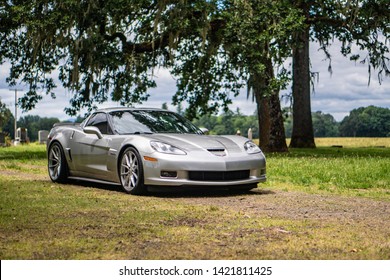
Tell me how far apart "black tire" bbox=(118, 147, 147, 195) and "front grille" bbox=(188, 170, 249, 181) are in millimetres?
→ 766

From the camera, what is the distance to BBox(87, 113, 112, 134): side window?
11.5 metres

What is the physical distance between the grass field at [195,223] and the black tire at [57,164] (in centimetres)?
26

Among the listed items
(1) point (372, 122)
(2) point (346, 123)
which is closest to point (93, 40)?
(1) point (372, 122)

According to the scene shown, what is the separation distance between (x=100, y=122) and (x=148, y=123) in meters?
0.96

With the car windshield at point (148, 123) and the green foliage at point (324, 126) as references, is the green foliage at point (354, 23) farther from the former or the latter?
the green foliage at point (324, 126)

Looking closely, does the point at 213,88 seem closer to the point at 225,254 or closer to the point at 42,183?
the point at 42,183

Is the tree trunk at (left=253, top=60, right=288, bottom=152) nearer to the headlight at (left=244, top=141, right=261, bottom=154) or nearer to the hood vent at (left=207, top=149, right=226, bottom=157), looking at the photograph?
the headlight at (left=244, top=141, right=261, bottom=154)

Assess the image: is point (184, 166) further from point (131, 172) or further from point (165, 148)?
point (131, 172)

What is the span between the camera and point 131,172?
412 inches

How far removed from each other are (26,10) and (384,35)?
1352 cm

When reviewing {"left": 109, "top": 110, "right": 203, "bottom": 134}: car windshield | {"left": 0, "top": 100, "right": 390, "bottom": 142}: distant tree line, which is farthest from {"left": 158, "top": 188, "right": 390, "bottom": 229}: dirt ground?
{"left": 0, "top": 100, "right": 390, "bottom": 142}: distant tree line

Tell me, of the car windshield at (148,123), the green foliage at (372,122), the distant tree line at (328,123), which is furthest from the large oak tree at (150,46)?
the green foliage at (372,122)

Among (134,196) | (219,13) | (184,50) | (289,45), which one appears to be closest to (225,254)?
(134,196)
